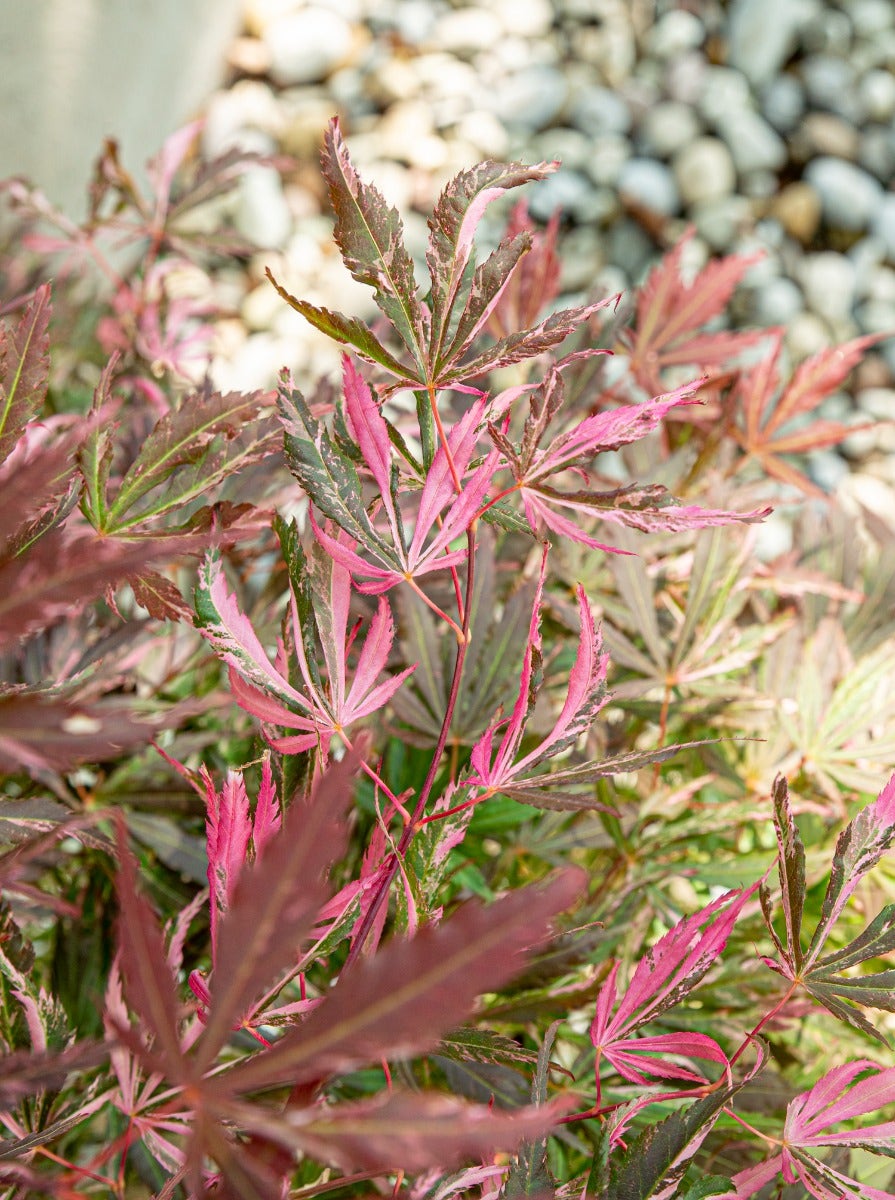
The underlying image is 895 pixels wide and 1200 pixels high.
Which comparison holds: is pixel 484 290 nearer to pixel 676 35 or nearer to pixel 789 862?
pixel 789 862

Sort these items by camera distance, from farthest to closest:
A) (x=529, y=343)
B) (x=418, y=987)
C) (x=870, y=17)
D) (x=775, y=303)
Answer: (x=870, y=17)
(x=775, y=303)
(x=529, y=343)
(x=418, y=987)

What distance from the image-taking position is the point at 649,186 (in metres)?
1.70

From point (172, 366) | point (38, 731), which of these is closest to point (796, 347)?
point (172, 366)

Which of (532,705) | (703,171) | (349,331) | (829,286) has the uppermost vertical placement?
(349,331)

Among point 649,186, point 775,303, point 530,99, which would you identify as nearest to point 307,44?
point 530,99

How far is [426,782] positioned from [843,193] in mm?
1799

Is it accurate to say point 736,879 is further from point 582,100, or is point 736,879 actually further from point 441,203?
point 582,100

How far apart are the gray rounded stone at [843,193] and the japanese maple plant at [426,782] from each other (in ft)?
4.53

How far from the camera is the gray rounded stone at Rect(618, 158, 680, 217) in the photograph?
1.71 meters

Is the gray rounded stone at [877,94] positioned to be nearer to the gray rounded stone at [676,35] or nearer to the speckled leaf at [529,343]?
the gray rounded stone at [676,35]

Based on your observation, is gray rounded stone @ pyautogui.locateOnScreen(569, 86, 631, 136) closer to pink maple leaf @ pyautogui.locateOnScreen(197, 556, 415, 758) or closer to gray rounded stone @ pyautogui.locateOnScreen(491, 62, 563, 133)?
gray rounded stone @ pyautogui.locateOnScreen(491, 62, 563, 133)

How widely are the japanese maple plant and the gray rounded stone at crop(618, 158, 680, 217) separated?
1257 mm

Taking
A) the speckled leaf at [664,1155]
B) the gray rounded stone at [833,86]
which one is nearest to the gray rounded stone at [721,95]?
the gray rounded stone at [833,86]

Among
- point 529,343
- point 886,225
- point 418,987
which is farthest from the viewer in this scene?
point 886,225
